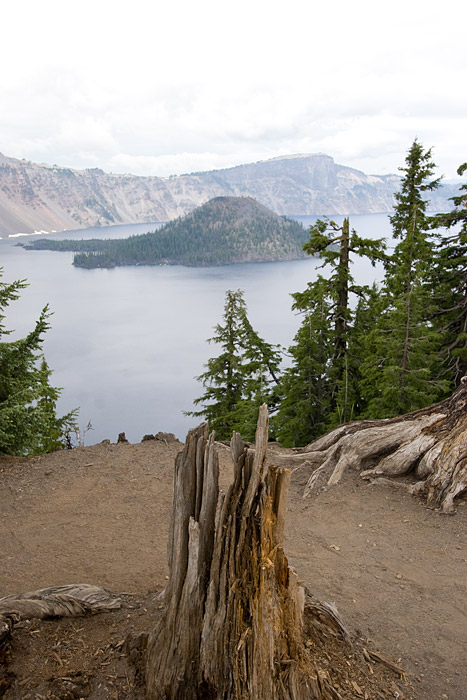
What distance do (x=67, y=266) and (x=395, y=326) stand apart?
106m

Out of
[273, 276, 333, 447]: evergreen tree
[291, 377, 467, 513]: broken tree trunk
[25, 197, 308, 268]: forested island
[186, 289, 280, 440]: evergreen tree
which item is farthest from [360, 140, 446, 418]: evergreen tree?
[25, 197, 308, 268]: forested island

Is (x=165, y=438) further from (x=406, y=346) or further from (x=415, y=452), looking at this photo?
(x=406, y=346)

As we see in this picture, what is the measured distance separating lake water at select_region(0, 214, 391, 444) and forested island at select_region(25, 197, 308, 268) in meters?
19.6

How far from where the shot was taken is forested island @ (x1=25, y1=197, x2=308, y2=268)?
119 m

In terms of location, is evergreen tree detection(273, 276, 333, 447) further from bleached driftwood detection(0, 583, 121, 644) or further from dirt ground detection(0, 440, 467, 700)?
bleached driftwood detection(0, 583, 121, 644)

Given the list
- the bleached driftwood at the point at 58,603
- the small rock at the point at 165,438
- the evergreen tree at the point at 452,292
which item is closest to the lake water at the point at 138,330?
the small rock at the point at 165,438

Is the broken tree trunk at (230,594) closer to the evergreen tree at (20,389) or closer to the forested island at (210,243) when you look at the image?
the evergreen tree at (20,389)

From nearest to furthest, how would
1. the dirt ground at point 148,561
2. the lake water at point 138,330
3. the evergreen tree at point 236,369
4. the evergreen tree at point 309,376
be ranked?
the dirt ground at point 148,561
the evergreen tree at point 309,376
the evergreen tree at point 236,369
the lake water at point 138,330

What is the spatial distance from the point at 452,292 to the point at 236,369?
10.3m

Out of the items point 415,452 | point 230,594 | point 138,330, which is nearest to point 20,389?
point 415,452

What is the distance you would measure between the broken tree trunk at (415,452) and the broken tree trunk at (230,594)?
5861 mm

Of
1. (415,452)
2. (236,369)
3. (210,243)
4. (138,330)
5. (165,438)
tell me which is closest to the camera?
Result: (415,452)

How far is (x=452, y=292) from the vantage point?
16688 mm

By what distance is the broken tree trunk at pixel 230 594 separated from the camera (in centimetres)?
397
